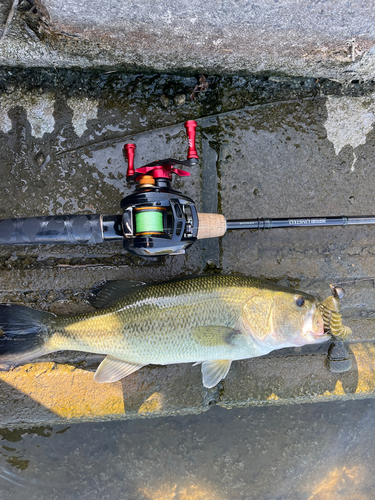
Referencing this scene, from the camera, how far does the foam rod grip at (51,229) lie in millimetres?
2152

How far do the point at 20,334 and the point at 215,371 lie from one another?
150cm

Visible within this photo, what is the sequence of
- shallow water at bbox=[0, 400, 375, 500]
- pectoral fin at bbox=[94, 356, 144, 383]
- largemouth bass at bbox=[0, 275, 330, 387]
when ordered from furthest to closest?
shallow water at bbox=[0, 400, 375, 500] < pectoral fin at bbox=[94, 356, 144, 383] < largemouth bass at bbox=[0, 275, 330, 387]

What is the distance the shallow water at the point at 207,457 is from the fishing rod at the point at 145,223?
2011mm

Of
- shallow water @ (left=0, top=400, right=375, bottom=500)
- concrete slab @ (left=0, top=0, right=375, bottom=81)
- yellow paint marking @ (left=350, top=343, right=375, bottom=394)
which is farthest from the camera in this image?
shallow water @ (left=0, top=400, right=375, bottom=500)

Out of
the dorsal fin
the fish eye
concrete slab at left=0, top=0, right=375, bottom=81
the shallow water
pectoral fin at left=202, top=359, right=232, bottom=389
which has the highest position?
concrete slab at left=0, top=0, right=375, bottom=81

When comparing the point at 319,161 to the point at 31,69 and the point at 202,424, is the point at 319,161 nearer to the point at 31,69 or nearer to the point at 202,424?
the point at 31,69

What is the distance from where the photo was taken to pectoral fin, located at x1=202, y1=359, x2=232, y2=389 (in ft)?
8.11

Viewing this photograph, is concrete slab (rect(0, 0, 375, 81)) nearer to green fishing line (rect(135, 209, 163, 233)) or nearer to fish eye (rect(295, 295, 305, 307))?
green fishing line (rect(135, 209, 163, 233))

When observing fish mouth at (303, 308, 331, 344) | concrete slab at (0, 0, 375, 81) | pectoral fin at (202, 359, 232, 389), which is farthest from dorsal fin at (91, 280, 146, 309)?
concrete slab at (0, 0, 375, 81)

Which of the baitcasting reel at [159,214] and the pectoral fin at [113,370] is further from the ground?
the baitcasting reel at [159,214]

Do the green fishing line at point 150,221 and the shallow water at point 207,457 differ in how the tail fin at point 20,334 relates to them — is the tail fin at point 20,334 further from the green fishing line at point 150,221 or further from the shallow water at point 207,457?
the shallow water at point 207,457

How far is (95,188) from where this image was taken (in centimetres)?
271

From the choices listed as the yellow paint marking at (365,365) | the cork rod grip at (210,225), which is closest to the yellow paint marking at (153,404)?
the cork rod grip at (210,225)

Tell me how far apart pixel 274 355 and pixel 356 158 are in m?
1.90
